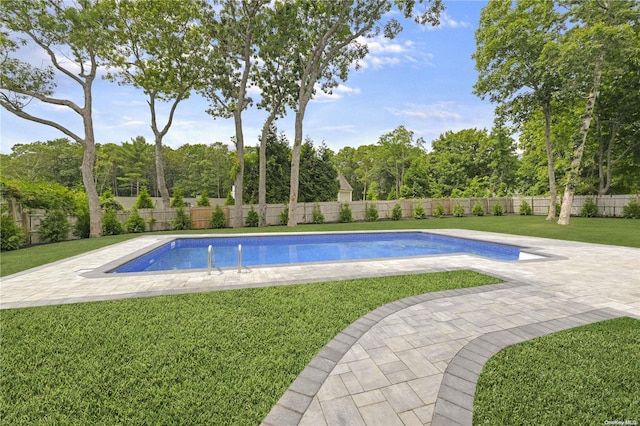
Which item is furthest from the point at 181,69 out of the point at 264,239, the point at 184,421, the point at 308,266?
the point at 184,421

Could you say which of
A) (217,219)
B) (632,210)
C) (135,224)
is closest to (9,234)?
(135,224)

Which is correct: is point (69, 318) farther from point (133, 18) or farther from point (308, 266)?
point (133, 18)

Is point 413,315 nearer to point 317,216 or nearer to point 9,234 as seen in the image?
point 9,234

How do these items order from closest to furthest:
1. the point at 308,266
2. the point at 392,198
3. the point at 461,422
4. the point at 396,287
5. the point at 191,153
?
the point at 461,422, the point at 396,287, the point at 308,266, the point at 392,198, the point at 191,153

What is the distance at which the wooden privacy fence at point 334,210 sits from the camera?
35.1 ft

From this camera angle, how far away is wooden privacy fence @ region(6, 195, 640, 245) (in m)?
10.7

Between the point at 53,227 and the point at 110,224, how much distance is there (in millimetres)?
2242

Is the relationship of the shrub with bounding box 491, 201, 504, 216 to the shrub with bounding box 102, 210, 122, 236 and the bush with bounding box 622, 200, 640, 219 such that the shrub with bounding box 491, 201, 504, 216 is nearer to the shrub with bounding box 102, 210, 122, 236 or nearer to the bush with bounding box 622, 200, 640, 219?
the bush with bounding box 622, 200, 640, 219

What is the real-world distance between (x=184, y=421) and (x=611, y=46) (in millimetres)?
18722

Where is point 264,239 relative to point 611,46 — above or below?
below

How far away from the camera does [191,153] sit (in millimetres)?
40906

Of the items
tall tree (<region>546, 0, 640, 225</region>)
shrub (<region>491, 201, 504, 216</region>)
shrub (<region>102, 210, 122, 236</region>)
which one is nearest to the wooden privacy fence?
shrub (<region>491, 201, 504, 216</region>)

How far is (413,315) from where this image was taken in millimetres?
3381

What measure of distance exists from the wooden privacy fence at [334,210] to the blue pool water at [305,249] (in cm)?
547
